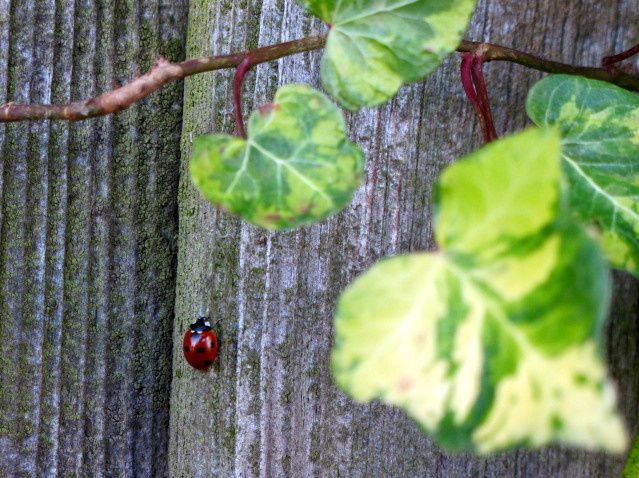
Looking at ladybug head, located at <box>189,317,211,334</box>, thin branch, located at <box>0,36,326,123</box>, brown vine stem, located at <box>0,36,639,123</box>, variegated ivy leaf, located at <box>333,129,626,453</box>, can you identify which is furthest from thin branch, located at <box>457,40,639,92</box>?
ladybug head, located at <box>189,317,211,334</box>

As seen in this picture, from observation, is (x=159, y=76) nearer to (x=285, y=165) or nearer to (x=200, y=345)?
(x=285, y=165)

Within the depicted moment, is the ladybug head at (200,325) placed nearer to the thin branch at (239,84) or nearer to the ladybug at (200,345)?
the ladybug at (200,345)

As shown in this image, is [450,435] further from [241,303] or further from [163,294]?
[163,294]

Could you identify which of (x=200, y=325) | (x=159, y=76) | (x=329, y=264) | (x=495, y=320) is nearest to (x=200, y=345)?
(x=200, y=325)

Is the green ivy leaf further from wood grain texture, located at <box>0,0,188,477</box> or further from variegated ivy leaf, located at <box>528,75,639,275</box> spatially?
wood grain texture, located at <box>0,0,188,477</box>

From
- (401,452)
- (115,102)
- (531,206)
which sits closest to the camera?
(531,206)

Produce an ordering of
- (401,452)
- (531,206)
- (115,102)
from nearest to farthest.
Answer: (531,206)
(115,102)
(401,452)

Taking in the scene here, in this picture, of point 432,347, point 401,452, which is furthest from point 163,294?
point 432,347

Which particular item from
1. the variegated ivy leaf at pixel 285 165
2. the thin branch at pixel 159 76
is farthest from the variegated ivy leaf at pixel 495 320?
the thin branch at pixel 159 76
